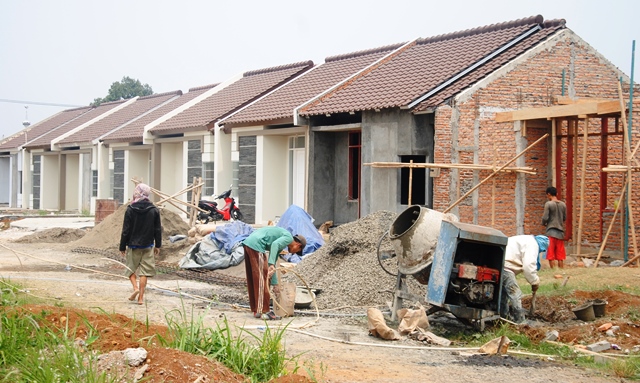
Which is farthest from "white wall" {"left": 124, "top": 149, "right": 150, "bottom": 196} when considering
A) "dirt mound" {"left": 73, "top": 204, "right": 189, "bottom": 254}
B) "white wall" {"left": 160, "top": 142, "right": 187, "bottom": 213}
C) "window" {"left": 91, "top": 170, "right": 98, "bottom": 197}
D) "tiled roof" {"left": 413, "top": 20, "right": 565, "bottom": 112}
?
"tiled roof" {"left": 413, "top": 20, "right": 565, "bottom": 112}

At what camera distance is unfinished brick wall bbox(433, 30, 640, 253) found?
62.2 ft

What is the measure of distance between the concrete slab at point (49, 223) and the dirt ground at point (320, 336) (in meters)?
13.9

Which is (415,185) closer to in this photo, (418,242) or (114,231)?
(114,231)

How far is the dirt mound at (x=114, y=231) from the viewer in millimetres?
22219

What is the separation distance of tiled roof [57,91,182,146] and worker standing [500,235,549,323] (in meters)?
29.9

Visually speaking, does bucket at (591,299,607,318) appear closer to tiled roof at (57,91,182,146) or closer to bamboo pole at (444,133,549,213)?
bamboo pole at (444,133,549,213)

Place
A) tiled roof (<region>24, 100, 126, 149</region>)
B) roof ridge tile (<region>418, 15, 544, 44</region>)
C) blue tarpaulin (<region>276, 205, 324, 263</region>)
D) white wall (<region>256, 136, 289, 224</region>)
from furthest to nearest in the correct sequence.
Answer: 1. tiled roof (<region>24, 100, 126, 149</region>)
2. white wall (<region>256, 136, 289, 224</region>)
3. roof ridge tile (<region>418, 15, 544, 44</region>)
4. blue tarpaulin (<region>276, 205, 324, 263</region>)

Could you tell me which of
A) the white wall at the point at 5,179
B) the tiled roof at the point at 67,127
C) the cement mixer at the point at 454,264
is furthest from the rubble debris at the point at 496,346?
the white wall at the point at 5,179

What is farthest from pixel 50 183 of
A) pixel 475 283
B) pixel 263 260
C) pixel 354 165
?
pixel 475 283

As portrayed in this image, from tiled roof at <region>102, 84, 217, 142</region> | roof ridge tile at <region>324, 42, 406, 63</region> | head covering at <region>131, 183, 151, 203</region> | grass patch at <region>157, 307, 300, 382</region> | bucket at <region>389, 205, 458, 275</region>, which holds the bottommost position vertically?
grass patch at <region>157, 307, 300, 382</region>

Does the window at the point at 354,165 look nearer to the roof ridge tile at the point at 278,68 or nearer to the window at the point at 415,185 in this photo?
the window at the point at 415,185

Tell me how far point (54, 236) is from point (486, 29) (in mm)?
13693

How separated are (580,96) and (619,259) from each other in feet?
16.9

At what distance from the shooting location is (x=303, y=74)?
30062 mm
